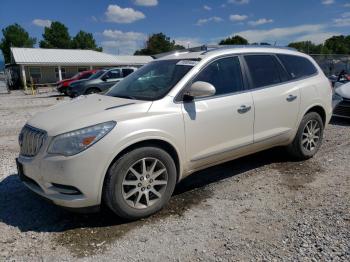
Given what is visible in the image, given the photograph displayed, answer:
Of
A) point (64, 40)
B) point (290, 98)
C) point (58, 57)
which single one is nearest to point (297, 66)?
point (290, 98)

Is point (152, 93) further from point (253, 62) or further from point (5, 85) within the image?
Result: point (5, 85)

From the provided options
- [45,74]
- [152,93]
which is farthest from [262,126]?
[45,74]

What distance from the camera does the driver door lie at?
362cm

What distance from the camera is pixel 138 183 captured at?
10.8ft

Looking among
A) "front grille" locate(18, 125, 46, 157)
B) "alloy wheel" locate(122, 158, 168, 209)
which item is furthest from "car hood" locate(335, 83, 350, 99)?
"front grille" locate(18, 125, 46, 157)

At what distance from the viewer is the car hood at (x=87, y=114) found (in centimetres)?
309

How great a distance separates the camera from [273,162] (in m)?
5.15

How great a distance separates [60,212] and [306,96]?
150 inches

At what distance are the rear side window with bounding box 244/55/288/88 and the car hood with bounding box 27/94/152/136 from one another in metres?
1.68

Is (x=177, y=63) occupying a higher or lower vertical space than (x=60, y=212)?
higher

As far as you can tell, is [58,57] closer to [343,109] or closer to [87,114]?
[343,109]

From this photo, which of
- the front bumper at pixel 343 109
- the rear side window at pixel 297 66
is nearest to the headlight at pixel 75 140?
the rear side window at pixel 297 66

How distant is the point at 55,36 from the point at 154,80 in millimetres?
77923

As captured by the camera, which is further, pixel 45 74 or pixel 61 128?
pixel 45 74
